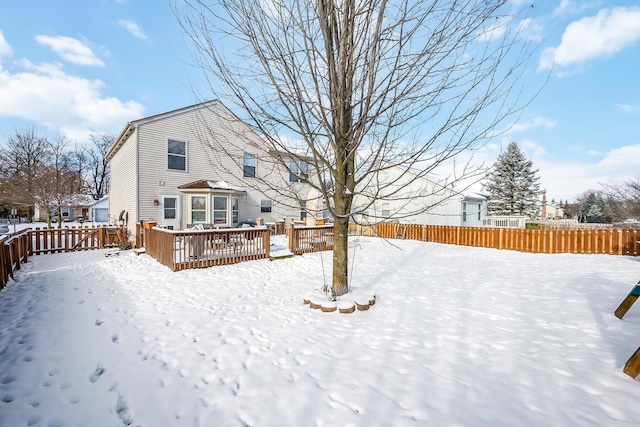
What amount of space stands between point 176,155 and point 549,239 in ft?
56.2

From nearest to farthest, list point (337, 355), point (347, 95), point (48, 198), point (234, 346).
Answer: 1. point (337, 355)
2. point (234, 346)
3. point (347, 95)
4. point (48, 198)

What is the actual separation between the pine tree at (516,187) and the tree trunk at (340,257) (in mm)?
27755

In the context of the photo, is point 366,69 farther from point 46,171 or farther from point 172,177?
point 46,171

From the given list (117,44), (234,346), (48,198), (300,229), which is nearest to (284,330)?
(234,346)

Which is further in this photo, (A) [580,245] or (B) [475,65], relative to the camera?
(A) [580,245]

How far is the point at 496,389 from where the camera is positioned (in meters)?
2.39

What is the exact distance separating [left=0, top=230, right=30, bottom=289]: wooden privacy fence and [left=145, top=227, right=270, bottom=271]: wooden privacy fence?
9.97ft

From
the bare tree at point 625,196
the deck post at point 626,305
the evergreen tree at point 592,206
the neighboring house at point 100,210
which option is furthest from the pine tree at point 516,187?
the neighboring house at point 100,210

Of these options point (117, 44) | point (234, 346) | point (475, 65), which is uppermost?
point (117, 44)

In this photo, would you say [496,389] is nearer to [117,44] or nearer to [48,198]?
[117,44]

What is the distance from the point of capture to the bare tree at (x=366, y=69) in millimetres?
3512

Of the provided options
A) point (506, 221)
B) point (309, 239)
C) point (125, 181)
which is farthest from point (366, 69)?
point (506, 221)

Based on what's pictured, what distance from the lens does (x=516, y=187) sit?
2662 centimetres

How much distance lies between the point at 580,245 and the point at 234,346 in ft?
42.2
